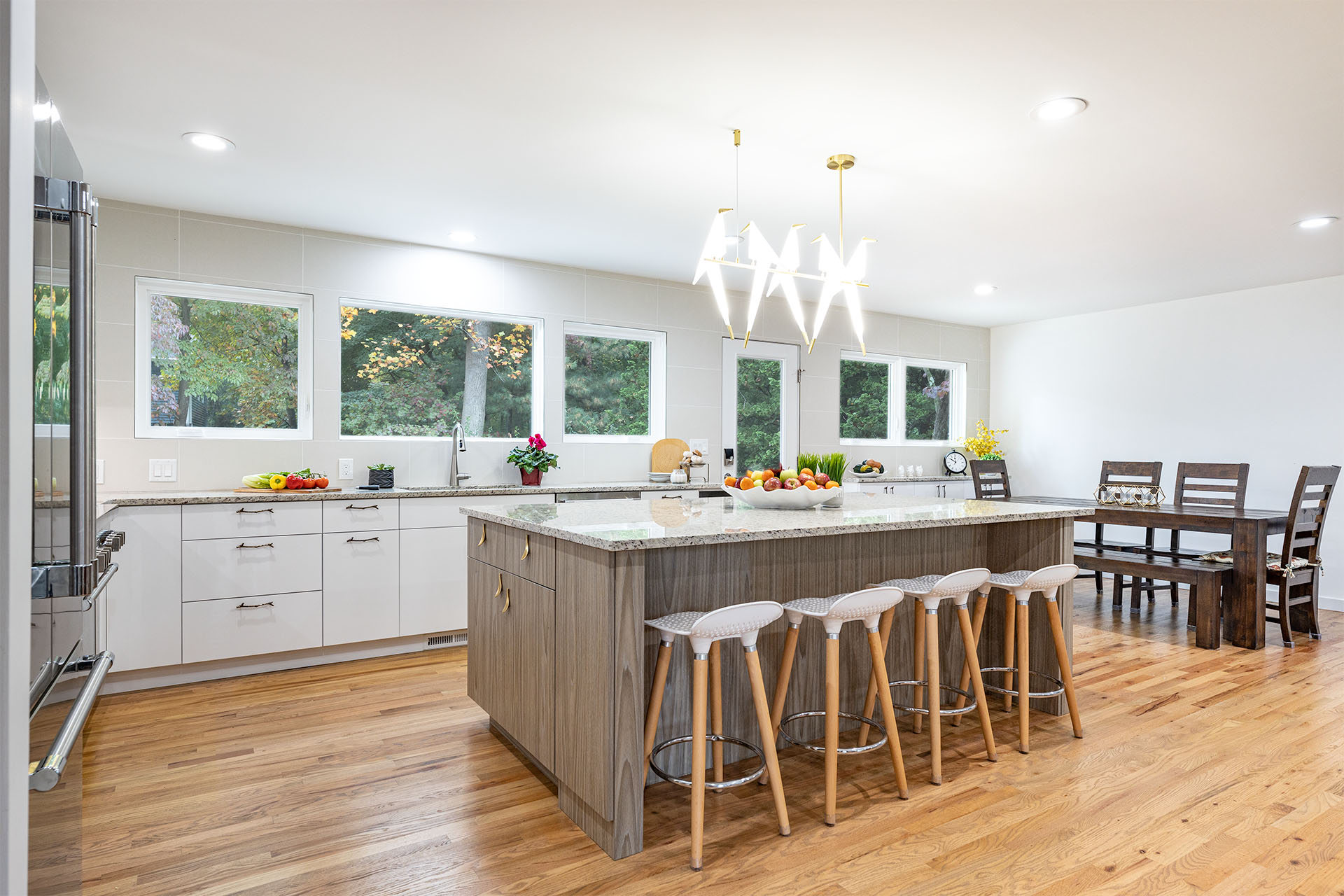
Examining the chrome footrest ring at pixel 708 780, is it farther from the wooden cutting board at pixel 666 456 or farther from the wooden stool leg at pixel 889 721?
the wooden cutting board at pixel 666 456

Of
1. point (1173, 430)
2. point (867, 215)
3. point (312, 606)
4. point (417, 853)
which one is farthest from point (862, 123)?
point (1173, 430)

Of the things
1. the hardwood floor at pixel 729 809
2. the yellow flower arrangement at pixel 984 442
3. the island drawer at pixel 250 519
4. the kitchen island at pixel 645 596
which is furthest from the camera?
the yellow flower arrangement at pixel 984 442

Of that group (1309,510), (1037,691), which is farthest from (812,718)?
(1309,510)

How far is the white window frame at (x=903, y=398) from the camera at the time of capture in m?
6.93

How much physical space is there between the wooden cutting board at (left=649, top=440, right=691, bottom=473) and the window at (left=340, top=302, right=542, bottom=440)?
35.6 inches

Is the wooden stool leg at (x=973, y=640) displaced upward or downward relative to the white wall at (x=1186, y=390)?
downward

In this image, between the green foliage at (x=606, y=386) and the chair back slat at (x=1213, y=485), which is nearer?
the chair back slat at (x=1213, y=485)

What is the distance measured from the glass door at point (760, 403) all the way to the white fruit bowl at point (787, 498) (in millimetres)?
2888

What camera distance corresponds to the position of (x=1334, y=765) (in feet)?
8.83

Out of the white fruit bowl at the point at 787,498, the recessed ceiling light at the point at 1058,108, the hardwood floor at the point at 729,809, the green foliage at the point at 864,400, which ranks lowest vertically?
the hardwood floor at the point at 729,809

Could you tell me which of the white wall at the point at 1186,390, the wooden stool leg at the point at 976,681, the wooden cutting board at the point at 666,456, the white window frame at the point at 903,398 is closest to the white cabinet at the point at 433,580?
the wooden cutting board at the point at 666,456

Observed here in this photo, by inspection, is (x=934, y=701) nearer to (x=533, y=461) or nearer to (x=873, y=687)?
(x=873, y=687)

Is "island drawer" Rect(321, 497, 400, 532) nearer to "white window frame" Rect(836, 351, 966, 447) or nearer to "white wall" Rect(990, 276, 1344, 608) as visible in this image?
"white window frame" Rect(836, 351, 966, 447)

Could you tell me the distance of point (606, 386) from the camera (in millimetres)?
5422
